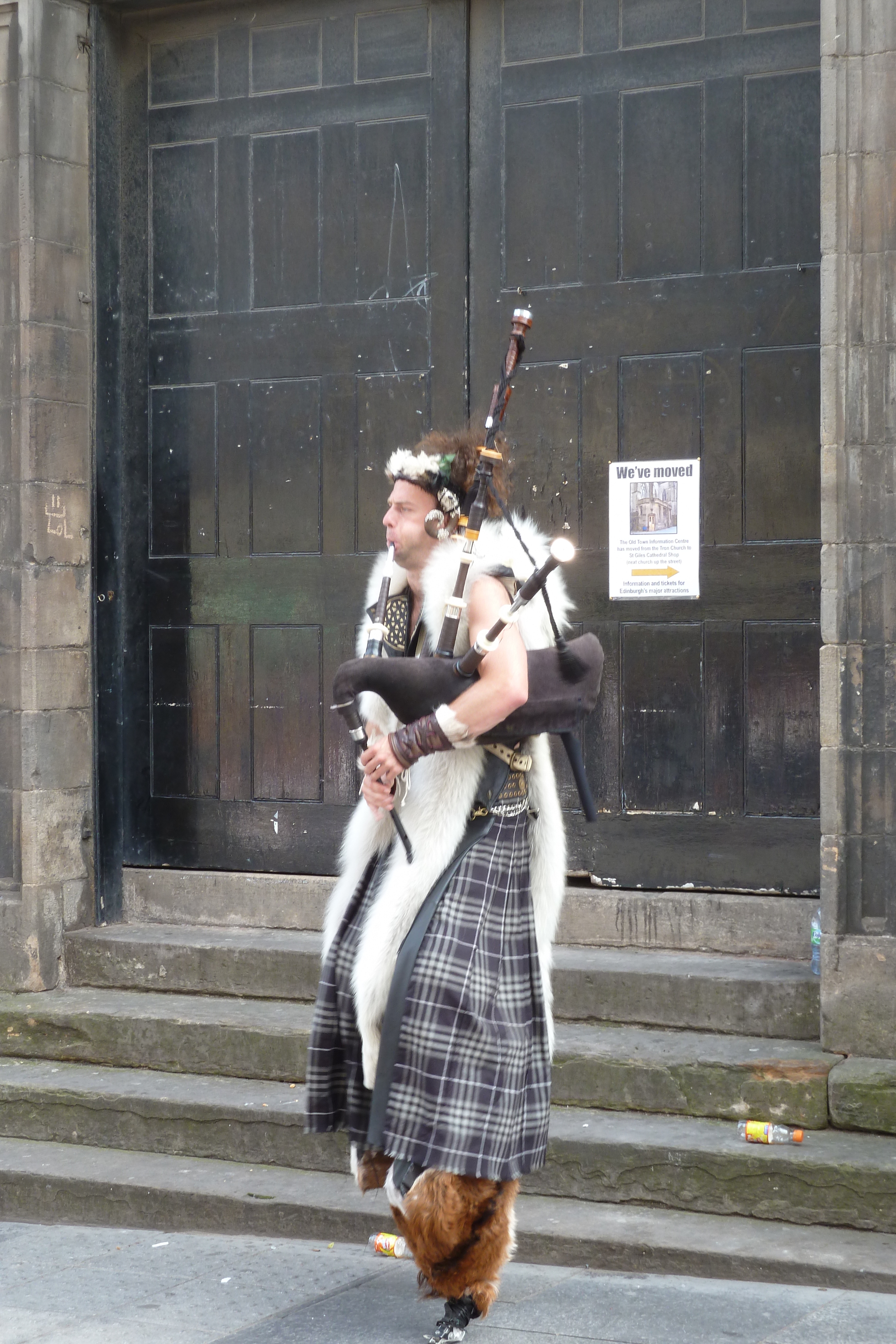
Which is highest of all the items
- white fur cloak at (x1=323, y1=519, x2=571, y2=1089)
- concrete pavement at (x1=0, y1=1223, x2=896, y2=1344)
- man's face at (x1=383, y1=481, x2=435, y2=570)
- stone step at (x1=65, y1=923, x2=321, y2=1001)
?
man's face at (x1=383, y1=481, x2=435, y2=570)

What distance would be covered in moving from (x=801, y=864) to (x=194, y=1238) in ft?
8.01

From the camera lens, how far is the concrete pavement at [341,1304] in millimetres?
4055

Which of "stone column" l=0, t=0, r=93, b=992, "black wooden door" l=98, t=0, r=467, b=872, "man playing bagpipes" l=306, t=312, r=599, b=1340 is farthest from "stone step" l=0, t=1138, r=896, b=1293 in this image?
"black wooden door" l=98, t=0, r=467, b=872

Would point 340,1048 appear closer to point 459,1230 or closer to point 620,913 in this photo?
point 459,1230

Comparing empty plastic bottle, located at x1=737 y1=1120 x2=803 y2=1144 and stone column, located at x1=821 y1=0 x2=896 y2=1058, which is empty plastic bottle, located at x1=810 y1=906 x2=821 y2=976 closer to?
stone column, located at x1=821 y1=0 x2=896 y2=1058

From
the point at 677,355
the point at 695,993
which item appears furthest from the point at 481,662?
the point at 677,355

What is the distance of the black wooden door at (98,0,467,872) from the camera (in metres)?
6.36

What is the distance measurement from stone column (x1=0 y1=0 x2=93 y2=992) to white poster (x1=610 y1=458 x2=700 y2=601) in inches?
88.0

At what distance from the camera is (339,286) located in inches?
255

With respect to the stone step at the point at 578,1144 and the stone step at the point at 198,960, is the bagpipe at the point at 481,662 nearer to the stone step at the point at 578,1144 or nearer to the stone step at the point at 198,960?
the stone step at the point at 578,1144

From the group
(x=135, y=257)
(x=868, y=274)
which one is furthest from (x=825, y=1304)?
(x=135, y=257)

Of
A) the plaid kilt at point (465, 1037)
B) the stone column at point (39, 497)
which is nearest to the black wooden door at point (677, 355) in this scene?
the stone column at point (39, 497)

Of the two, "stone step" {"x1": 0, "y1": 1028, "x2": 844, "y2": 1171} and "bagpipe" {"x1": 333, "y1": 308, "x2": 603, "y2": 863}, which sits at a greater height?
"bagpipe" {"x1": 333, "y1": 308, "x2": 603, "y2": 863}

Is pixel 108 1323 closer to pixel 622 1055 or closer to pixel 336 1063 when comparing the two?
pixel 336 1063
